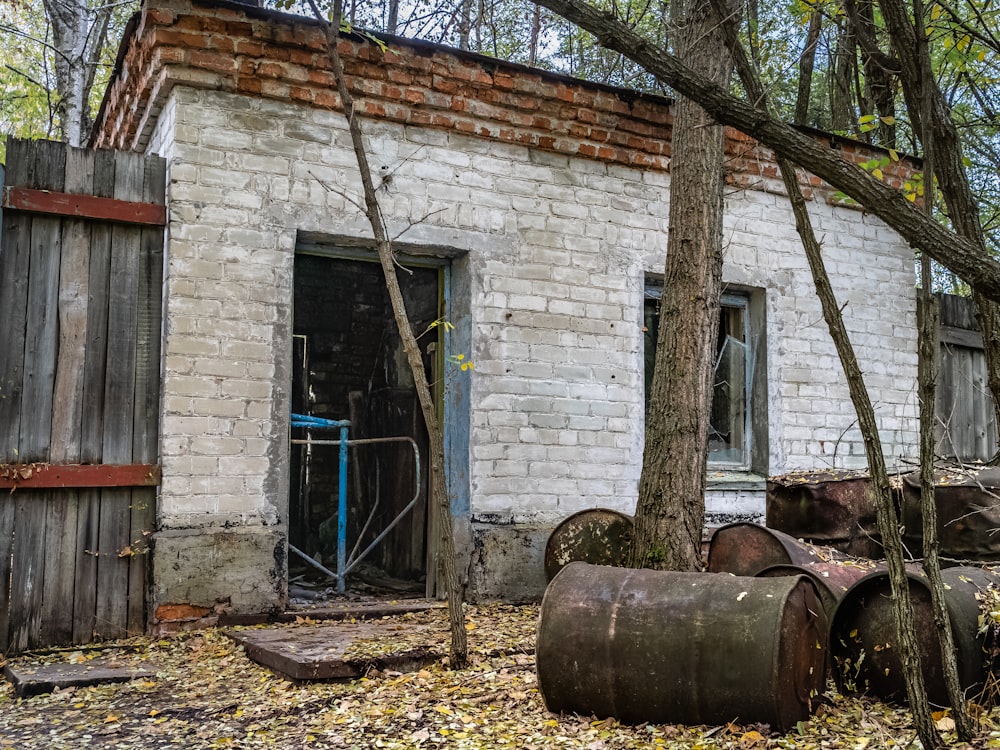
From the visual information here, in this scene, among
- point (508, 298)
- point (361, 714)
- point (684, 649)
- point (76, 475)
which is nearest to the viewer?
point (684, 649)

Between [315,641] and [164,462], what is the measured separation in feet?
4.29

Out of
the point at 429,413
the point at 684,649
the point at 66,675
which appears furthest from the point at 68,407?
the point at 684,649

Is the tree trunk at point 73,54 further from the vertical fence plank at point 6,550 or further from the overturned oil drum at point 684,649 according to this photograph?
the overturned oil drum at point 684,649

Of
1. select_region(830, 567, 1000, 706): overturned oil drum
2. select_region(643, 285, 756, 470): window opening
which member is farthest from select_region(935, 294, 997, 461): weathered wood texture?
select_region(830, 567, 1000, 706): overturned oil drum

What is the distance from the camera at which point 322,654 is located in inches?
161

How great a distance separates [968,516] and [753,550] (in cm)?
99

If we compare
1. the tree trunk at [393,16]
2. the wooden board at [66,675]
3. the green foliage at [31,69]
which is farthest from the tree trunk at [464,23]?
the wooden board at [66,675]

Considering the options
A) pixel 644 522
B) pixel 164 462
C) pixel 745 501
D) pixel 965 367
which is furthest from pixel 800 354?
pixel 164 462

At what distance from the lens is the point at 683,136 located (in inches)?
187

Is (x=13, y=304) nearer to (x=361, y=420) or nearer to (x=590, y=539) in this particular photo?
(x=590, y=539)

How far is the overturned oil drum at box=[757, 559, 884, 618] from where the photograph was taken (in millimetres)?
3666

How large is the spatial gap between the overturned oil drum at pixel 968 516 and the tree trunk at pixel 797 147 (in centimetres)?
230

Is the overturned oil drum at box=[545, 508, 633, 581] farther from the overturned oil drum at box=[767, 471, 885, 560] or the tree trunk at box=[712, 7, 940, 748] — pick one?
the tree trunk at box=[712, 7, 940, 748]

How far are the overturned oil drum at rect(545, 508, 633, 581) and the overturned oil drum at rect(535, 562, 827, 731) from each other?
5.86ft
